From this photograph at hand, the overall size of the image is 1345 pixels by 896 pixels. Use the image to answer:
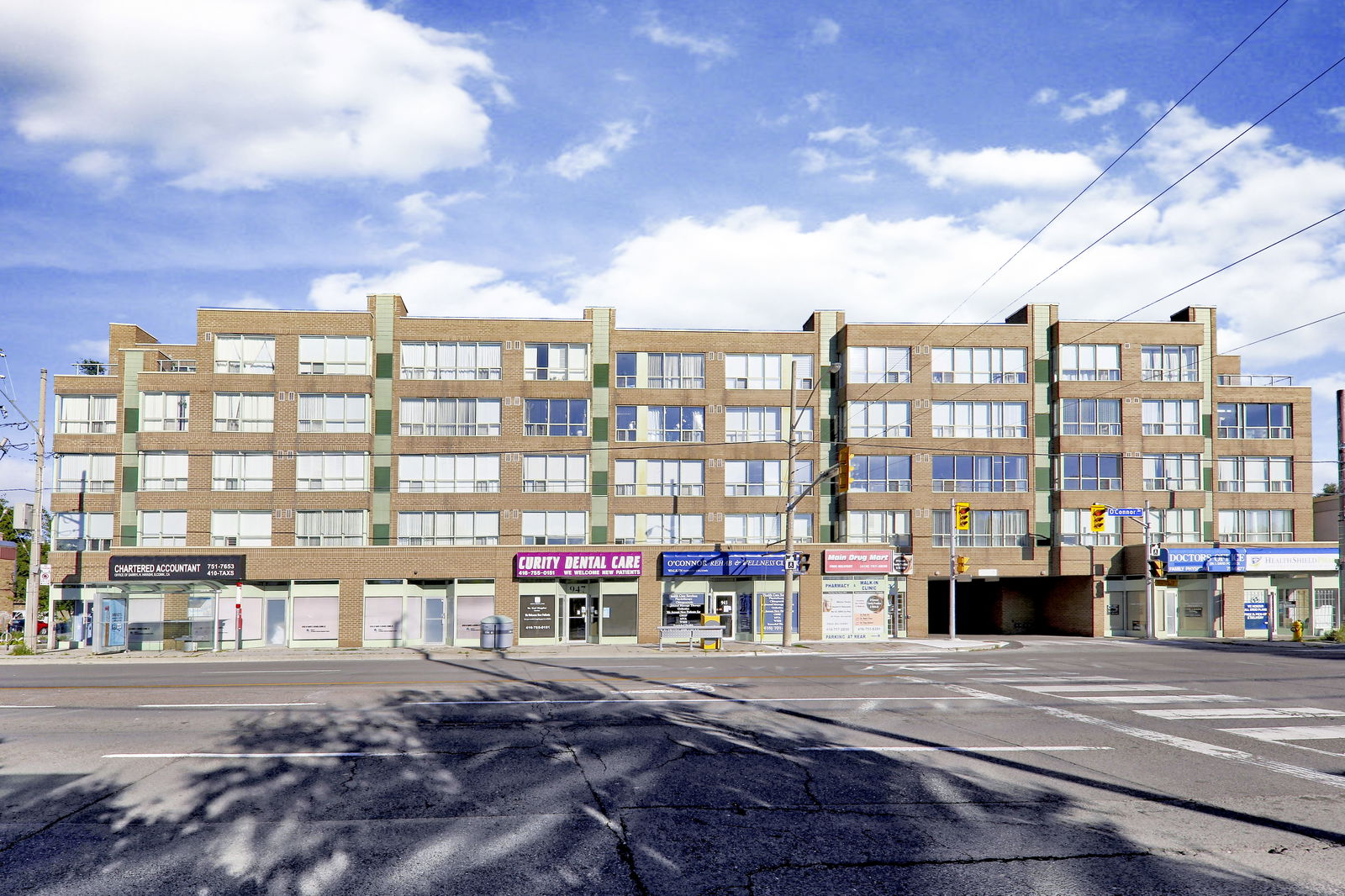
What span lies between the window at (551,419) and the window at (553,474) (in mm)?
1171

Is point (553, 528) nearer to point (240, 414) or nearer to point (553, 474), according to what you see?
point (553, 474)

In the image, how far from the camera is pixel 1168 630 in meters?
49.7

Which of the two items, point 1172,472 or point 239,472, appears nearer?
point 239,472

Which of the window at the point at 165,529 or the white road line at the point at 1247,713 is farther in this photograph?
the window at the point at 165,529

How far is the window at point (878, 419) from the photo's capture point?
156 feet

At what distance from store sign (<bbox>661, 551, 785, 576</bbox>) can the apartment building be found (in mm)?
142

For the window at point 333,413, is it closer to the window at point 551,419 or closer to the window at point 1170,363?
the window at point 551,419

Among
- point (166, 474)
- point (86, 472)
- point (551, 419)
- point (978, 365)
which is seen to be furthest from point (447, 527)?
point (978, 365)

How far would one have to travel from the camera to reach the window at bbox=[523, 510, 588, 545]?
45375mm

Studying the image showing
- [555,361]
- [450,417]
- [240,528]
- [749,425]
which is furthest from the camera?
[749,425]

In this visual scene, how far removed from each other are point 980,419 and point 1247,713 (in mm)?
31230

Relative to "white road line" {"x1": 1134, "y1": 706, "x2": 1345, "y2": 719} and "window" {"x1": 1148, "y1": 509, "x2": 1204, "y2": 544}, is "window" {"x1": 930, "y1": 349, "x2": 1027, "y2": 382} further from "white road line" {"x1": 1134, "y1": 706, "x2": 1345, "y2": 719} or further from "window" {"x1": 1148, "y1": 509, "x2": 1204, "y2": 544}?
"white road line" {"x1": 1134, "y1": 706, "x2": 1345, "y2": 719}

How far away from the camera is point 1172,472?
49094mm

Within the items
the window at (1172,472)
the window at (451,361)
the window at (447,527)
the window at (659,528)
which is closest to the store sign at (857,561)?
the window at (659,528)
